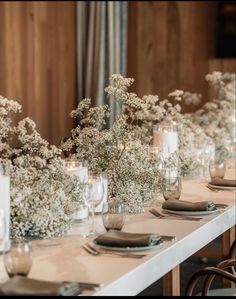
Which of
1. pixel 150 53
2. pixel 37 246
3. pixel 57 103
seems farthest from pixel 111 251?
pixel 150 53

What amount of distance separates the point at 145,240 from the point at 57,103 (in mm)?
5596

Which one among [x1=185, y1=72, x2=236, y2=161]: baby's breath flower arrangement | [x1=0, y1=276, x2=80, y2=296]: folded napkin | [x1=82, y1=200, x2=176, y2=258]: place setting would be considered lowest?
[x1=0, y1=276, x2=80, y2=296]: folded napkin

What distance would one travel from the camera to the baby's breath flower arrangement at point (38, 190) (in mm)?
2594

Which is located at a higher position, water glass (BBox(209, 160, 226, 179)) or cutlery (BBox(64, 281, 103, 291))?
water glass (BBox(209, 160, 226, 179))

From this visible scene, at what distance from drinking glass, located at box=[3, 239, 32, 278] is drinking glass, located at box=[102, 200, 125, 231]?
0.65 metres

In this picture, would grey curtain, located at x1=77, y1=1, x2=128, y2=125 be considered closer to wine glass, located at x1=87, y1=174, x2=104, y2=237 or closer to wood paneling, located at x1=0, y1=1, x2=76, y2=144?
wood paneling, located at x1=0, y1=1, x2=76, y2=144

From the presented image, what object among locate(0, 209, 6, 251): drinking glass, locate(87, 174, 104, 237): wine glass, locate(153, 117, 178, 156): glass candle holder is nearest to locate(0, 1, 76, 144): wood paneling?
locate(153, 117, 178, 156): glass candle holder

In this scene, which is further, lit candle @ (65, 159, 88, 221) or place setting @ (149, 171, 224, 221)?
place setting @ (149, 171, 224, 221)

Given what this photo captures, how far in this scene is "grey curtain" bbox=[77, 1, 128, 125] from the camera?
811 centimetres

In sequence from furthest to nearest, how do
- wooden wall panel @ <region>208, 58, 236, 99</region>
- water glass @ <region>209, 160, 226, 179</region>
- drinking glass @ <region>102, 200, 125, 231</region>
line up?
1. wooden wall panel @ <region>208, 58, 236, 99</region>
2. water glass @ <region>209, 160, 226, 179</region>
3. drinking glass @ <region>102, 200, 125, 231</region>

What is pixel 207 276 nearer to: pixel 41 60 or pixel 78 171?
pixel 78 171

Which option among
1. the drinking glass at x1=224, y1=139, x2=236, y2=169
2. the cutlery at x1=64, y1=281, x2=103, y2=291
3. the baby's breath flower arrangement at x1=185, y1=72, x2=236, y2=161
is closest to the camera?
the cutlery at x1=64, y1=281, x2=103, y2=291

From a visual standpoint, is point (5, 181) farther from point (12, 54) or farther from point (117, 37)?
point (117, 37)

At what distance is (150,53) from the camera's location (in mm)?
8430
